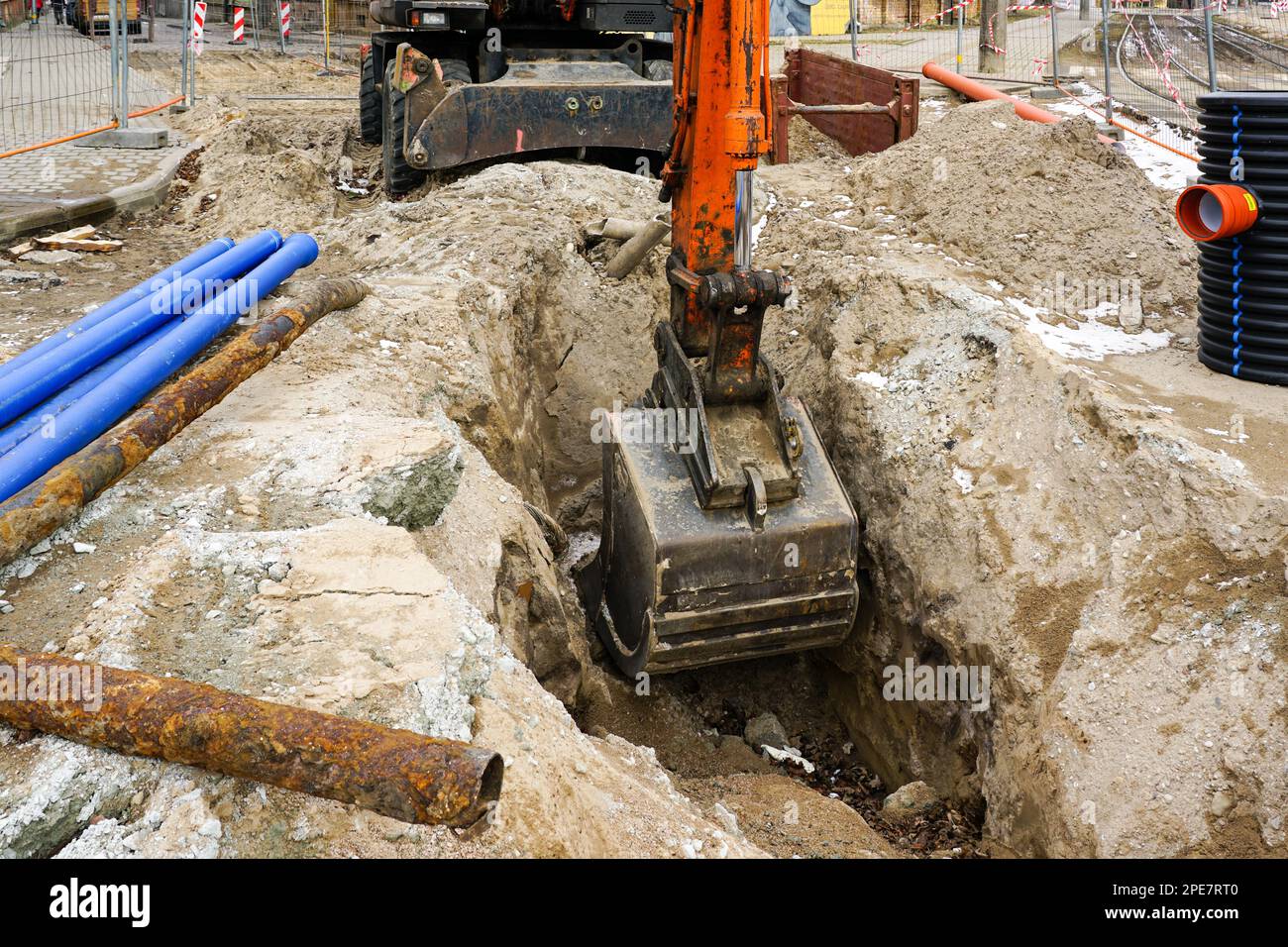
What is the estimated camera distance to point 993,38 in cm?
1495

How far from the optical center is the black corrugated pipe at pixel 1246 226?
5.31 metres

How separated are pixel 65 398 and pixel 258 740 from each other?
2.76 meters

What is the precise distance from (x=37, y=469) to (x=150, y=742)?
1722 mm

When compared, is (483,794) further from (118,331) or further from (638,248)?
(638,248)

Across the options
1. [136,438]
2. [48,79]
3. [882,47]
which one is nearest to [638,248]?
[136,438]

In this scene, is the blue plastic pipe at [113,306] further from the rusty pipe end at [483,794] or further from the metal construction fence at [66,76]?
the metal construction fence at [66,76]

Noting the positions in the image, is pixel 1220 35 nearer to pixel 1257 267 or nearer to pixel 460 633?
pixel 1257 267

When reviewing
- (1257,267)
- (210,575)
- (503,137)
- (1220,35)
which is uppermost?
(1220,35)

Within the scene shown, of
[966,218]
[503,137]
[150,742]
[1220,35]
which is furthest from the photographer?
[1220,35]

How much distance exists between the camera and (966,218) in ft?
23.7

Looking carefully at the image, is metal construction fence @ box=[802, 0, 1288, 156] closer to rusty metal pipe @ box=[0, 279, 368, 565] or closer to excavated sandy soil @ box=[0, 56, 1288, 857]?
excavated sandy soil @ box=[0, 56, 1288, 857]

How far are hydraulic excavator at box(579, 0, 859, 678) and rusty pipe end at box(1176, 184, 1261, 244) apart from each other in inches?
88.3

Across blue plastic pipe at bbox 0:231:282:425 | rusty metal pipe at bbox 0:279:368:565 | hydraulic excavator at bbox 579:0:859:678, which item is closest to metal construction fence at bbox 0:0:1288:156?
blue plastic pipe at bbox 0:231:282:425
